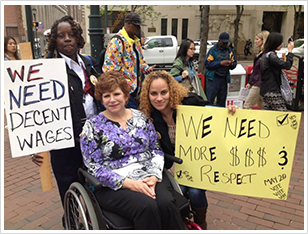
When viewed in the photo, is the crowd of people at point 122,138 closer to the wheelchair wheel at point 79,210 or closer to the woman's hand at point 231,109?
the woman's hand at point 231,109

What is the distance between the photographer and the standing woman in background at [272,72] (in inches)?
185

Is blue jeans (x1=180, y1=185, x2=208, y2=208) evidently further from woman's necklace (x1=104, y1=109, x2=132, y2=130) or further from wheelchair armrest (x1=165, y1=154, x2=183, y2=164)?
woman's necklace (x1=104, y1=109, x2=132, y2=130)

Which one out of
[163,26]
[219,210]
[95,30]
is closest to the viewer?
[219,210]

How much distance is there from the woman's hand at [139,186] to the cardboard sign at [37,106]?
0.53 meters

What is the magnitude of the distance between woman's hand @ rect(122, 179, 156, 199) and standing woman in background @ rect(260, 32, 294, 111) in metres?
3.42

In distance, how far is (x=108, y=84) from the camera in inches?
89.3

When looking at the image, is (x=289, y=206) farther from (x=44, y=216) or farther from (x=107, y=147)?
(x=44, y=216)

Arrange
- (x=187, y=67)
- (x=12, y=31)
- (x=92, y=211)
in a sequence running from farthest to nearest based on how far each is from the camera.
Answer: (x=12, y=31)
(x=187, y=67)
(x=92, y=211)

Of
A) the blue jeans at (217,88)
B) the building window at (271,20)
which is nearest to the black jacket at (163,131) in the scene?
the blue jeans at (217,88)

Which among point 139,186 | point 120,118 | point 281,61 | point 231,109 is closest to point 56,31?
point 120,118

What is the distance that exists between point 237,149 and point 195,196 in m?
0.52

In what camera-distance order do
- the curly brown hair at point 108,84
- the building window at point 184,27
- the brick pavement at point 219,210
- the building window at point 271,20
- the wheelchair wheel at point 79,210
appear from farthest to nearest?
1. the building window at point 271,20
2. the building window at point 184,27
3. the brick pavement at point 219,210
4. the curly brown hair at point 108,84
5. the wheelchair wheel at point 79,210

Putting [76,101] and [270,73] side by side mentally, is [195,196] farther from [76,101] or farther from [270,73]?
[270,73]

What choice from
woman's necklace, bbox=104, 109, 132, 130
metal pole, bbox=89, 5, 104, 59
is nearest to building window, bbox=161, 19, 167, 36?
metal pole, bbox=89, 5, 104, 59
